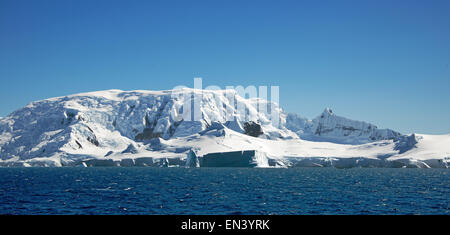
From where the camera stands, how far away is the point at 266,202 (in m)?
48.3

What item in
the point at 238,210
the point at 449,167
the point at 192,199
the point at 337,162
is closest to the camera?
the point at 238,210

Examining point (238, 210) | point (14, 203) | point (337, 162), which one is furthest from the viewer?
point (337, 162)

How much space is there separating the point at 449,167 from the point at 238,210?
15765 centimetres

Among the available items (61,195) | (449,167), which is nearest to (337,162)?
(449,167)
